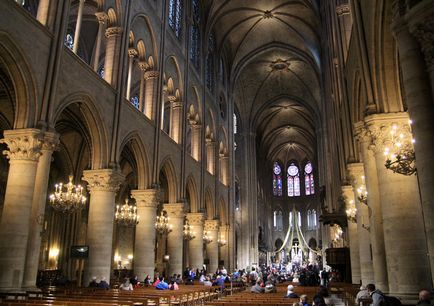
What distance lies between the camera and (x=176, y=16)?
24.6 meters

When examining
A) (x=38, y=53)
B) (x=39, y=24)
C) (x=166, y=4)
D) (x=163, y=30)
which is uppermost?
(x=166, y=4)

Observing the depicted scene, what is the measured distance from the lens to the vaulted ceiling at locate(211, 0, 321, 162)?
107 ft

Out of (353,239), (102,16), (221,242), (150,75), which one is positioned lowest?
(353,239)

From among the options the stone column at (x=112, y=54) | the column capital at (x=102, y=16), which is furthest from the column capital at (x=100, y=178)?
the column capital at (x=102, y=16)

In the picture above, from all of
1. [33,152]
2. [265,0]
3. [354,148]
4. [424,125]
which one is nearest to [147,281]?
[33,152]

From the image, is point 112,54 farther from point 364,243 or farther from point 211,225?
point 211,225

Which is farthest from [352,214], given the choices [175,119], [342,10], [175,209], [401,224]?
[175,119]

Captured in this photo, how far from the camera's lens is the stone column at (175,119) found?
22802 millimetres

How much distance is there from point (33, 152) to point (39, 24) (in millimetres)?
3694

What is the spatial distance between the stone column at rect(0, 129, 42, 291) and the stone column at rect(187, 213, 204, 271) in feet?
50.0

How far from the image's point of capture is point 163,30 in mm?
21203

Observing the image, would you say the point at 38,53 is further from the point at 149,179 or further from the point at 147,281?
the point at 147,281

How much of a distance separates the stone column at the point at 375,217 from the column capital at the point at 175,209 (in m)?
11.9

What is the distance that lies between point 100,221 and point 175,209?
7.22 metres
